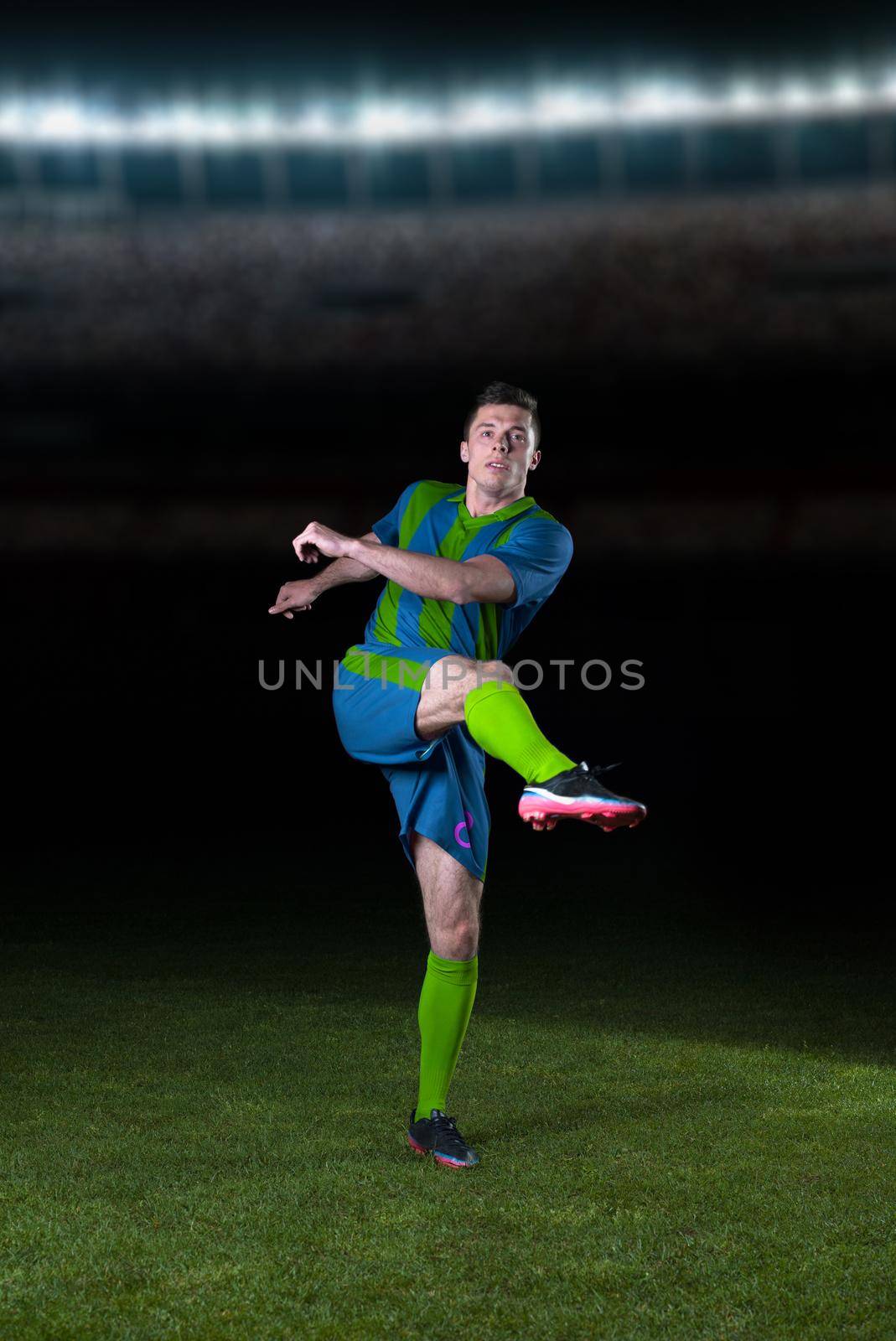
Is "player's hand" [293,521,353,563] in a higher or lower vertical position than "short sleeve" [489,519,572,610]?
higher

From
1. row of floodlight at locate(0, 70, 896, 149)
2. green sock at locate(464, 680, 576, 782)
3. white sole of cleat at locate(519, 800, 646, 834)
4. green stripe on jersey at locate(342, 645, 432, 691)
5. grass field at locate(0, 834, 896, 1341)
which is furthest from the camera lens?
row of floodlight at locate(0, 70, 896, 149)

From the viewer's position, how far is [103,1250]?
2.71 m

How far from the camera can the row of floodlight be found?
1122 cm

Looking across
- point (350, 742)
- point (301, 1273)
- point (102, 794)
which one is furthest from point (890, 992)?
point (102, 794)

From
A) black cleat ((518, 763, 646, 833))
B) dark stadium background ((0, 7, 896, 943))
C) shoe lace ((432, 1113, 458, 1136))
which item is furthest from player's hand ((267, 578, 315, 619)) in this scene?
dark stadium background ((0, 7, 896, 943))

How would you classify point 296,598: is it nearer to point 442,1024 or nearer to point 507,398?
point 507,398

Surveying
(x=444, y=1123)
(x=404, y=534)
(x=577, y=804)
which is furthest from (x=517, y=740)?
(x=444, y=1123)

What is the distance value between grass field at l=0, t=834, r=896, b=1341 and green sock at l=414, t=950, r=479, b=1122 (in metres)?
0.16

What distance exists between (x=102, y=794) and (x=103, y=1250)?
9506 mm

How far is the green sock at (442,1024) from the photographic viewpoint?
3381mm

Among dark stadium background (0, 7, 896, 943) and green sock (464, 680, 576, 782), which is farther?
dark stadium background (0, 7, 896, 943)

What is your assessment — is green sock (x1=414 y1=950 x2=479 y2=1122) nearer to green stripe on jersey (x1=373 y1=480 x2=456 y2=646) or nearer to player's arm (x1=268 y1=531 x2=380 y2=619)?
green stripe on jersey (x1=373 y1=480 x2=456 y2=646)

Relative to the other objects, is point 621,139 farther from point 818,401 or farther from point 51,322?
point 51,322

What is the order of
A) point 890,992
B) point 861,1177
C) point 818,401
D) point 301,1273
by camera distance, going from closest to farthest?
A: point 301,1273 < point 861,1177 < point 890,992 < point 818,401
